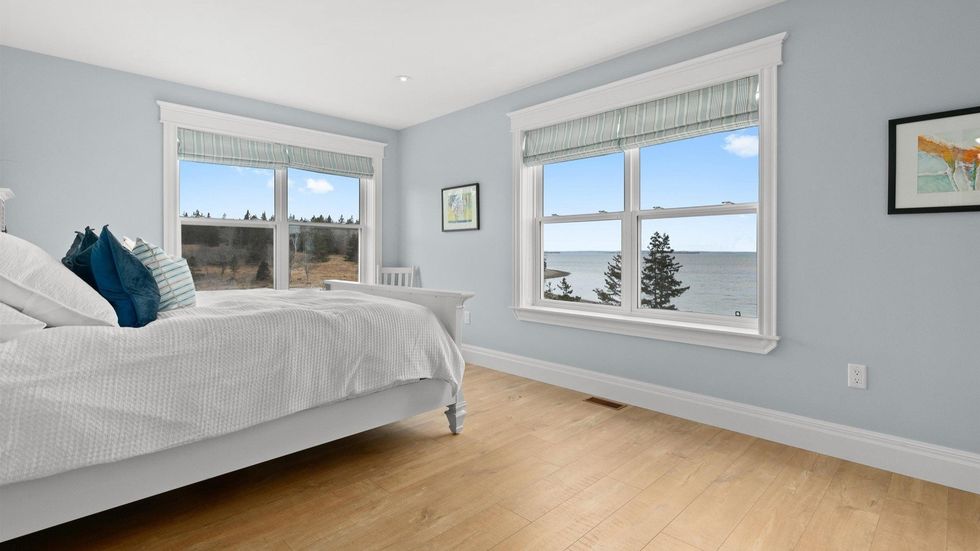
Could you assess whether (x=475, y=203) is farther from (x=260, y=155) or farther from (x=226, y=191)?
(x=226, y=191)

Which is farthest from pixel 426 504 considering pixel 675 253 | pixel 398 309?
pixel 675 253

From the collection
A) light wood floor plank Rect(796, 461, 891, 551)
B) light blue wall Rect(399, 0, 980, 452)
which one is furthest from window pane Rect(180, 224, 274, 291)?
light wood floor plank Rect(796, 461, 891, 551)

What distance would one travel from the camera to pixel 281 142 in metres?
4.33

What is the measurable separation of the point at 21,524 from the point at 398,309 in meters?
1.46

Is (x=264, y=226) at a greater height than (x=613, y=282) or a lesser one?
greater

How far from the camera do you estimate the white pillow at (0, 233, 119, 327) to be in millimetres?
1560

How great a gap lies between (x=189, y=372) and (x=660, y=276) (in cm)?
275

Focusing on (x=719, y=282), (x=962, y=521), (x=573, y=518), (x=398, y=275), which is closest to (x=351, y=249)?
(x=398, y=275)

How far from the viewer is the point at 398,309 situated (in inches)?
93.7

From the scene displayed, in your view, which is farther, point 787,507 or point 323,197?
point 323,197

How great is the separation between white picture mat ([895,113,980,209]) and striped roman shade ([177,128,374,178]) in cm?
423

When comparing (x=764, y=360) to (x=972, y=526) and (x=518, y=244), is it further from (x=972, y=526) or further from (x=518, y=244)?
(x=518, y=244)

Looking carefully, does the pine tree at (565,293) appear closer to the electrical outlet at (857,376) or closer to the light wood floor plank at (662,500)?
the light wood floor plank at (662,500)

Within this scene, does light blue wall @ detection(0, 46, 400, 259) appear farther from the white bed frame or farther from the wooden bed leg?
the wooden bed leg
